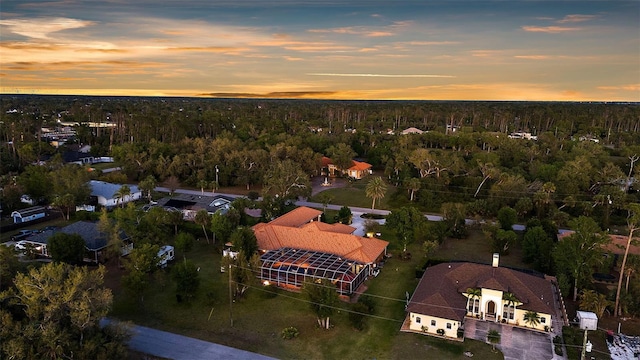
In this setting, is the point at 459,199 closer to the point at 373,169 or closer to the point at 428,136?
the point at 373,169

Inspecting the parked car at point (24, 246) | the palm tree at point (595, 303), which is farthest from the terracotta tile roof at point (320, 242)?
the parked car at point (24, 246)

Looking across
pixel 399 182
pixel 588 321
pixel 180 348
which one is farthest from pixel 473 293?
pixel 399 182

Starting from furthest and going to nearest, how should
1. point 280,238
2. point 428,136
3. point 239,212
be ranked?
point 428,136, point 239,212, point 280,238

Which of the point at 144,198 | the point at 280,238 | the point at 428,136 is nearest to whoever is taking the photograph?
the point at 280,238

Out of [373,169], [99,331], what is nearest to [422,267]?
[99,331]

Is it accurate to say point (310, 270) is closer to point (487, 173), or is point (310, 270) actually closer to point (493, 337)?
point (493, 337)

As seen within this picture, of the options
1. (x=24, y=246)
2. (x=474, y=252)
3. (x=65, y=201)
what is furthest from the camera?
(x=65, y=201)

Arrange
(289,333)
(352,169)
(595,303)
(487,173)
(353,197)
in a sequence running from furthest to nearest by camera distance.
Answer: (352,169), (353,197), (487,173), (595,303), (289,333)
